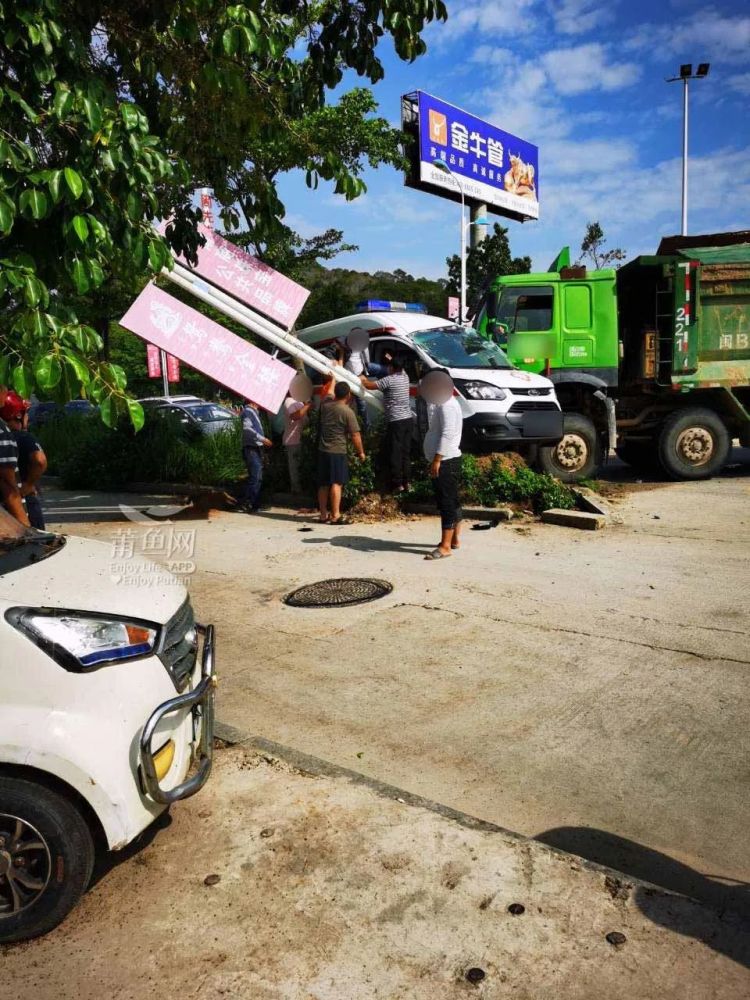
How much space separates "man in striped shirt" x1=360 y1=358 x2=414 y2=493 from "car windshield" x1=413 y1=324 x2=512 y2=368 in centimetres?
80

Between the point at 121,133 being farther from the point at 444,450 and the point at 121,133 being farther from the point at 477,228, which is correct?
the point at 477,228

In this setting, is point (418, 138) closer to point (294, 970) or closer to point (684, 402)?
point (684, 402)

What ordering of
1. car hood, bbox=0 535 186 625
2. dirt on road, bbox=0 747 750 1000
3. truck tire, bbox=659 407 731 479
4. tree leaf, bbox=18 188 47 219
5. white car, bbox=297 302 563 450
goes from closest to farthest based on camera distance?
dirt on road, bbox=0 747 750 1000 → car hood, bbox=0 535 186 625 → tree leaf, bbox=18 188 47 219 → white car, bbox=297 302 563 450 → truck tire, bbox=659 407 731 479

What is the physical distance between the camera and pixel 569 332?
40.3 feet

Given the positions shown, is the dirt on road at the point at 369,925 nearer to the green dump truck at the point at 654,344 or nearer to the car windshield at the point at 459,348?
the car windshield at the point at 459,348

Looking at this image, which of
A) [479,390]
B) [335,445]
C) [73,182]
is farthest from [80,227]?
[479,390]

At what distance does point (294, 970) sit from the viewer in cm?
264

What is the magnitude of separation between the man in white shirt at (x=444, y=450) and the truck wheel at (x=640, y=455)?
5978mm

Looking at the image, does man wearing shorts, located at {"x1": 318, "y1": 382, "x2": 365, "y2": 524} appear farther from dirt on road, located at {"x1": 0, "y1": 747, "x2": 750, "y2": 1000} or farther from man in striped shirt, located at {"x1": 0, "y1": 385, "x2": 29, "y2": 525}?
dirt on road, located at {"x1": 0, "y1": 747, "x2": 750, "y2": 1000}

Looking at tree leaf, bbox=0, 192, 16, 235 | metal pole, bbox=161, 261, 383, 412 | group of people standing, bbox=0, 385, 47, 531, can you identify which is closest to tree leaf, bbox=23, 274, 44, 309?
tree leaf, bbox=0, 192, 16, 235

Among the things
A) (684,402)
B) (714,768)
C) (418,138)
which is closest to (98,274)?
(714,768)

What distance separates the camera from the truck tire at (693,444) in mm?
12406

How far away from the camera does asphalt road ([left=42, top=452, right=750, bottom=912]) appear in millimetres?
3607

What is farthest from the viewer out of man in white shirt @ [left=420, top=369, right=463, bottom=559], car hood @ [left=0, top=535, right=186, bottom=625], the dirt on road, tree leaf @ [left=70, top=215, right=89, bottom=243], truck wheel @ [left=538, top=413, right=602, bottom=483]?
truck wheel @ [left=538, top=413, right=602, bottom=483]
